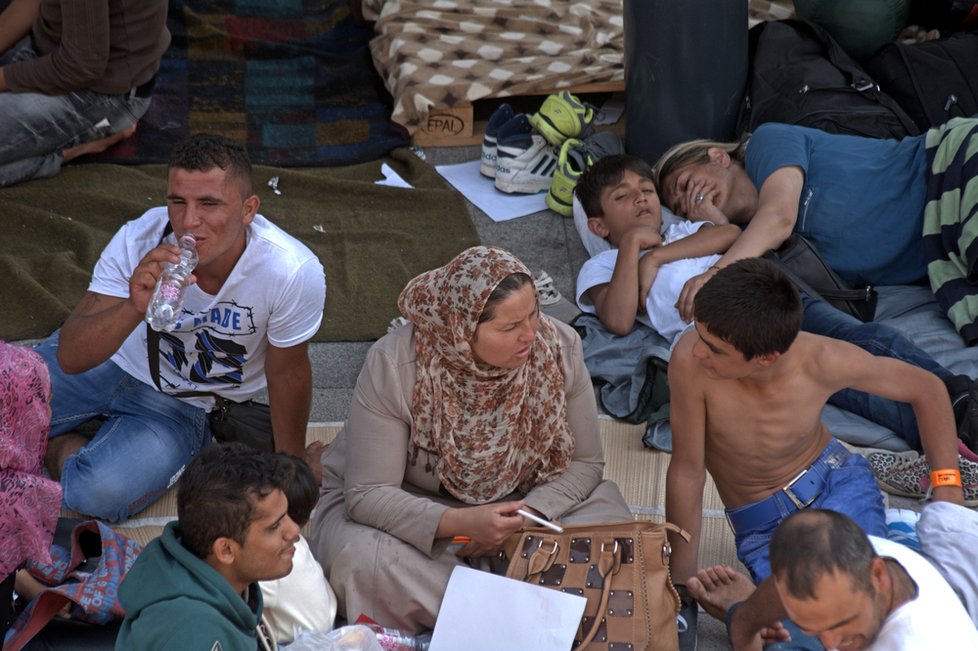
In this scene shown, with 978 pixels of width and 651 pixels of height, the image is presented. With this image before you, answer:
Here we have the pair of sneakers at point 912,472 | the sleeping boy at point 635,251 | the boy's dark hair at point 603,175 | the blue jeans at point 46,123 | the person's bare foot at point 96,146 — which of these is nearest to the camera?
the pair of sneakers at point 912,472

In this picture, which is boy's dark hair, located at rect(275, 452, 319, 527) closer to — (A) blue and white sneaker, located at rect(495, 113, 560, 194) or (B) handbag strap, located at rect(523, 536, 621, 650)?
(B) handbag strap, located at rect(523, 536, 621, 650)

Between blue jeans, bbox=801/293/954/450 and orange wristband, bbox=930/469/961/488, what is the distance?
57 centimetres

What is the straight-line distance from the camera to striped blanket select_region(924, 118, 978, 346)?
402 centimetres

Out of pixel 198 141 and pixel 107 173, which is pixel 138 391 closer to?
pixel 198 141

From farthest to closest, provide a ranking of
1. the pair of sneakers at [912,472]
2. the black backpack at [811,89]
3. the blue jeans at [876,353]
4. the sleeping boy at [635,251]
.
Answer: the black backpack at [811,89]
the sleeping boy at [635,251]
the blue jeans at [876,353]
the pair of sneakers at [912,472]

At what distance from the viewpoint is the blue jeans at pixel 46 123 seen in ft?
16.3

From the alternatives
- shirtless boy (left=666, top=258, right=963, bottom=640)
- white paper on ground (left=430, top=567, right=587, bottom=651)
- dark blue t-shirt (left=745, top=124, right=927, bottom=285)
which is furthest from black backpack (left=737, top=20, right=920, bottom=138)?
white paper on ground (left=430, top=567, right=587, bottom=651)

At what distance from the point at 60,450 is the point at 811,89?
324 centimetres

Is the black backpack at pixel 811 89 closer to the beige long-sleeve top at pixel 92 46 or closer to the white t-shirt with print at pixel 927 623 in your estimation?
the beige long-sleeve top at pixel 92 46

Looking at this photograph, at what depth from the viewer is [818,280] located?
4.25 metres

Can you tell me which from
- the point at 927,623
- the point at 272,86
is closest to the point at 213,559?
the point at 927,623

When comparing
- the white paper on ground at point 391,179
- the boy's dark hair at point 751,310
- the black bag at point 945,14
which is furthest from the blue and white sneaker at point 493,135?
the boy's dark hair at point 751,310

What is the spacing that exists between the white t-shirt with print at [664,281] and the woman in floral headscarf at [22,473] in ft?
6.84

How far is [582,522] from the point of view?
3115 millimetres
